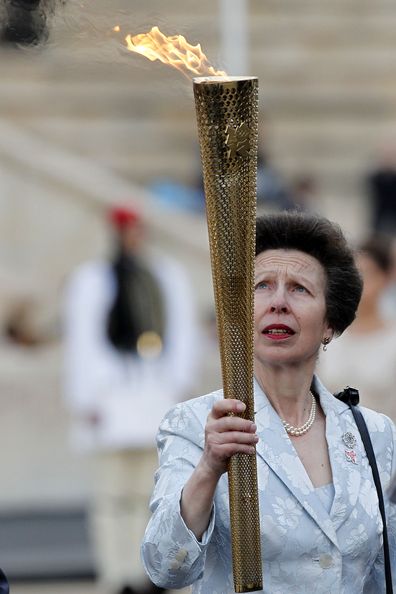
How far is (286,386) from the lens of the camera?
4258mm

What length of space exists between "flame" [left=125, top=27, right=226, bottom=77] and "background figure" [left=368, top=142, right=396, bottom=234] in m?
12.6

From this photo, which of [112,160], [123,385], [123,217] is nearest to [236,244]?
[123,385]

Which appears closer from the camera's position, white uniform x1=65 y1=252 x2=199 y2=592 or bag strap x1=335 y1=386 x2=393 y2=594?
bag strap x1=335 y1=386 x2=393 y2=594

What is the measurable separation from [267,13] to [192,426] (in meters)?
17.5

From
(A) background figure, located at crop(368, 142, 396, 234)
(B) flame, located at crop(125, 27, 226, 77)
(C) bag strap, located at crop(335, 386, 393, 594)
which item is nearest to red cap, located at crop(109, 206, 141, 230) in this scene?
(C) bag strap, located at crop(335, 386, 393, 594)

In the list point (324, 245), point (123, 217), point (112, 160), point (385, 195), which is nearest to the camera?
point (324, 245)

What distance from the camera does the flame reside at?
12.8 feet

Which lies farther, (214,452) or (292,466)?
(292,466)

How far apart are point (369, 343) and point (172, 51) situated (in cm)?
474

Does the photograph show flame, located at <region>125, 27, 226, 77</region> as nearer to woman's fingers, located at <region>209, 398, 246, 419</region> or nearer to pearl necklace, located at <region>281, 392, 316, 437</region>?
woman's fingers, located at <region>209, 398, 246, 419</region>

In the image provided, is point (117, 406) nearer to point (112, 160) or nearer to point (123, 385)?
point (123, 385)

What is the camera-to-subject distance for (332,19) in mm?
21375

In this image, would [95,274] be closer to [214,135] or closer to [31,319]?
[31,319]

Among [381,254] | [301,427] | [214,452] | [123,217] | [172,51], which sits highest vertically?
[123,217]
